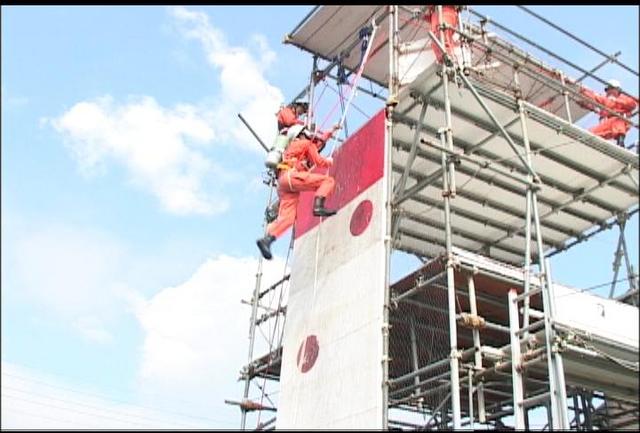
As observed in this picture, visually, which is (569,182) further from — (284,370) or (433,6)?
(284,370)

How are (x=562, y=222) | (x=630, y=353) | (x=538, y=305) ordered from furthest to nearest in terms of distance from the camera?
1. (x=562, y=222)
2. (x=538, y=305)
3. (x=630, y=353)

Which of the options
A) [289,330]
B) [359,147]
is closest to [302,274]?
[289,330]

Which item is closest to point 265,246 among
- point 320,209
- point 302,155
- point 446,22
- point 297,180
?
point 320,209

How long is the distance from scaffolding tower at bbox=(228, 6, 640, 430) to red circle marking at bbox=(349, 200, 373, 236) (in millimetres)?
459

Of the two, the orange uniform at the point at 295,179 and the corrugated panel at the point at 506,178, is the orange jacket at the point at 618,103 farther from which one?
the orange uniform at the point at 295,179

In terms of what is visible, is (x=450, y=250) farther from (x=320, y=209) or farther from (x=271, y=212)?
(x=271, y=212)

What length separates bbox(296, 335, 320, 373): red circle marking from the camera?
12.6m

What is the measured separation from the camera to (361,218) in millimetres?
12688

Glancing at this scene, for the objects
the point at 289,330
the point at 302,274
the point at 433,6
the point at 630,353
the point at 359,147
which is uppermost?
the point at 433,6

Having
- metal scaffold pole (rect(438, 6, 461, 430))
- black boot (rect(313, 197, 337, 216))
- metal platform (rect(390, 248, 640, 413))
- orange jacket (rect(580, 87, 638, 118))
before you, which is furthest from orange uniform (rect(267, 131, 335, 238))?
orange jacket (rect(580, 87, 638, 118))

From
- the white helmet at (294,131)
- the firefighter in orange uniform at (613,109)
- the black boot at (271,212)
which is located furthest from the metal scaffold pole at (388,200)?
the black boot at (271,212)

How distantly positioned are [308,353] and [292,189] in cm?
290

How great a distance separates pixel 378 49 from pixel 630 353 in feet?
28.3

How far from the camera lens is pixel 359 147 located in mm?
13586
